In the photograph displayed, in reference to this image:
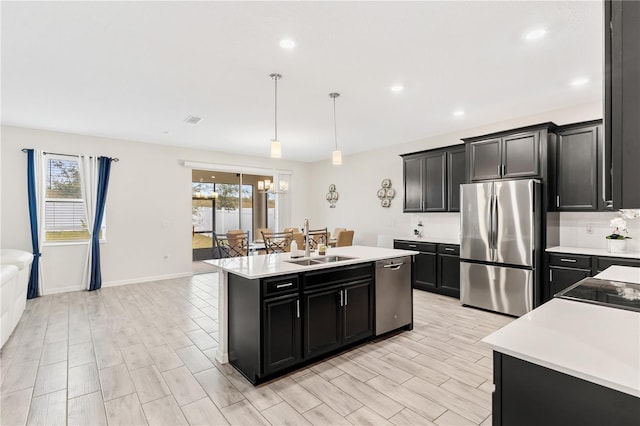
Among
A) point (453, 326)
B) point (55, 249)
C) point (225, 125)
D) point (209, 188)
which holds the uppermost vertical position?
point (225, 125)

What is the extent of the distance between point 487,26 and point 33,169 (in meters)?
6.45

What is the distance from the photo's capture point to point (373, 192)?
714 centimetres

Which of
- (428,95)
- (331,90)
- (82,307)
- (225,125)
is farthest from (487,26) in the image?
(82,307)

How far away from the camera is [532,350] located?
1.13 m

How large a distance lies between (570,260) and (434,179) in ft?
7.47

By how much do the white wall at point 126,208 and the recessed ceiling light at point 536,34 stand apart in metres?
6.07

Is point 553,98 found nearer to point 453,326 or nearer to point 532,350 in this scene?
point 453,326

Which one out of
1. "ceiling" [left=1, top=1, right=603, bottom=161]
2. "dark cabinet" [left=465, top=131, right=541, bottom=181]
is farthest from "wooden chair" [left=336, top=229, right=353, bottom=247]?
"dark cabinet" [left=465, top=131, right=541, bottom=181]

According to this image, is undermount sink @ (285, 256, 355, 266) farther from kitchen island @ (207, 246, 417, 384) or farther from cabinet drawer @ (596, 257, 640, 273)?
cabinet drawer @ (596, 257, 640, 273)

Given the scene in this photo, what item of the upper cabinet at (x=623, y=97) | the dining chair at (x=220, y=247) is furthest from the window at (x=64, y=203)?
the upper cabinet at (x=623, y=97)

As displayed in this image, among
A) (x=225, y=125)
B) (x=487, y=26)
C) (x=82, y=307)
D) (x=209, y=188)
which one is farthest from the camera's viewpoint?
(x=209, y=188)

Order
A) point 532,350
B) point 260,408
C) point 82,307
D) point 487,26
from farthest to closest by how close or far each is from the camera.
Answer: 1. point 82,307
2. point 487,26
3. point 260,408
4. point 532,350

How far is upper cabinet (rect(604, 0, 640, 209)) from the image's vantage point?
804mm

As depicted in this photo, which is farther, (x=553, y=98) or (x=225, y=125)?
(x=225, y=125)
